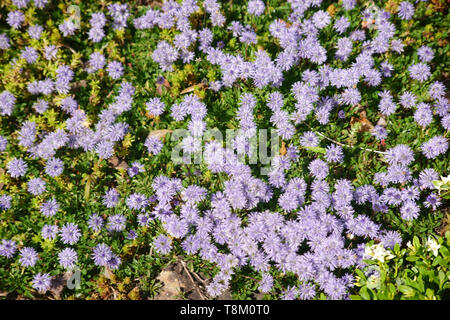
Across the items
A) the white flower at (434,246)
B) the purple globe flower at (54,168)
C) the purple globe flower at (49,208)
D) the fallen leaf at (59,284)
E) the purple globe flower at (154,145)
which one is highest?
the purple globe flower at (154,145)

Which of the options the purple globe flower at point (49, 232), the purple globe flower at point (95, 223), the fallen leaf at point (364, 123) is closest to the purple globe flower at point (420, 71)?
the fallen leaf at point (364, 123)

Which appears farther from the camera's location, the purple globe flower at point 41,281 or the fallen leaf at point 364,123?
the fallen leaf at point 364,123

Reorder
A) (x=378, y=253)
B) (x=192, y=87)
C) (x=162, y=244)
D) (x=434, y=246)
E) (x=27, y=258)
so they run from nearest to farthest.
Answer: (x=434, y=246), (x=378, y=253), (x=162, y=244), (x=27, y=258), (x=192, y=87)

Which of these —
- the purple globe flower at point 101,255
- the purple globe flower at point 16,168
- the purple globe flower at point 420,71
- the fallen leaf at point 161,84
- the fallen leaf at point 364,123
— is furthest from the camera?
the fallen leaf at point 161,84

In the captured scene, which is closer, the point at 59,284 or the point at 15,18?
the point at 59,284

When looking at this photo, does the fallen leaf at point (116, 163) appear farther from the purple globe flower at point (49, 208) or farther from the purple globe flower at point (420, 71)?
the purple globe flower at point (420, 71)

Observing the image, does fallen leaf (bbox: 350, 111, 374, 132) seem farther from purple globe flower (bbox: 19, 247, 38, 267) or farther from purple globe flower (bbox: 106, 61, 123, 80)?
purple globe flower (bbox: 19, 247, 38, 267)

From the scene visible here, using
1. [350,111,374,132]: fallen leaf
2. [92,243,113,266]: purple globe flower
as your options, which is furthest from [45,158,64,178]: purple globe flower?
[350,111,374,132]: fallen leaf

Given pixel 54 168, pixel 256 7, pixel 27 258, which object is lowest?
pixel 27 258

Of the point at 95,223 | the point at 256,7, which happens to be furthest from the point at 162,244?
the point at 256,7

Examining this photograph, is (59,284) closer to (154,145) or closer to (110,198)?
(110,198)
